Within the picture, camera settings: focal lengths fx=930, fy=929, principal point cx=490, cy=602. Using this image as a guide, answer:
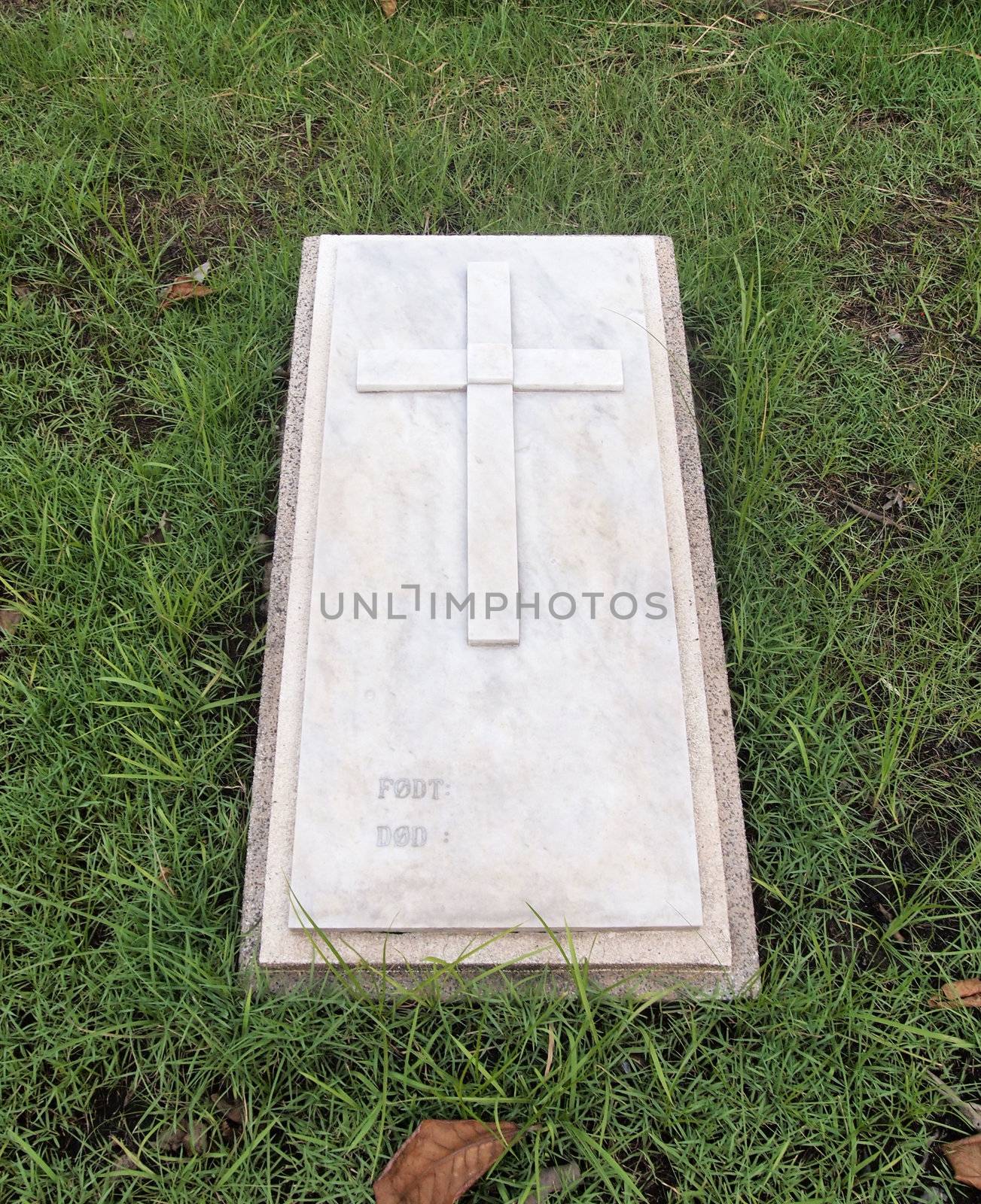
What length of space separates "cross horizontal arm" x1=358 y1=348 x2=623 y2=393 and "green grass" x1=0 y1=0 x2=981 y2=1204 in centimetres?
43

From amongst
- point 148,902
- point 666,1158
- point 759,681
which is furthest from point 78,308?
point 666,1158

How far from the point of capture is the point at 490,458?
1893mm

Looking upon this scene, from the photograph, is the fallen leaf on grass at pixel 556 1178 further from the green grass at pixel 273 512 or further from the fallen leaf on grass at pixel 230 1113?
the fallen leaf on grass at pixel 230 1113

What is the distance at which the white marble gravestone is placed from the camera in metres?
1.63

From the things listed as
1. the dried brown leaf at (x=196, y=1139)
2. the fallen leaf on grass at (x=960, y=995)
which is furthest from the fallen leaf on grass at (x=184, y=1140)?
the fallen leaf on grass at (x=960, y=995)

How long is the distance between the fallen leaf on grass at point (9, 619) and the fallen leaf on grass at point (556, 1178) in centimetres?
156

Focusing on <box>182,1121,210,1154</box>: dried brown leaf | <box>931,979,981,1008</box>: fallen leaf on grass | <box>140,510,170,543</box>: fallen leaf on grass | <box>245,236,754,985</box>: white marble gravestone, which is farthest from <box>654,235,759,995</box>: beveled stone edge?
Answer: <box>140,510,170,543</box>: fallen leaf on grass

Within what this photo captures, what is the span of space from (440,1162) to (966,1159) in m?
0.90

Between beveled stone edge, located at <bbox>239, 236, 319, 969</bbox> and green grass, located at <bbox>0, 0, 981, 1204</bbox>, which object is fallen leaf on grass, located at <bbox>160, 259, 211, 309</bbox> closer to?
green grass, located at <bbox>0, 0, 981, 1204</bbox>

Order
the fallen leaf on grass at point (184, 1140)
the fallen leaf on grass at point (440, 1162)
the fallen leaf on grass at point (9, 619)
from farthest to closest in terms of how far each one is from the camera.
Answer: the fallen leaf on grass at point (9, 619) < the fallen leaf on grass at point (184, 1140) < the fallen leaf on grass at point (440, 1162)

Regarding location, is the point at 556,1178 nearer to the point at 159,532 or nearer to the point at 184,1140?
the point at 184,1140

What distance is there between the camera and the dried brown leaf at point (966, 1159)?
1.58 metres

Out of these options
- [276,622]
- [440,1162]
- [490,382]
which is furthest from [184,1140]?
[490,382]

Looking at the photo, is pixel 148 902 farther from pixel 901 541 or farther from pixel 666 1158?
pixel 901 541
